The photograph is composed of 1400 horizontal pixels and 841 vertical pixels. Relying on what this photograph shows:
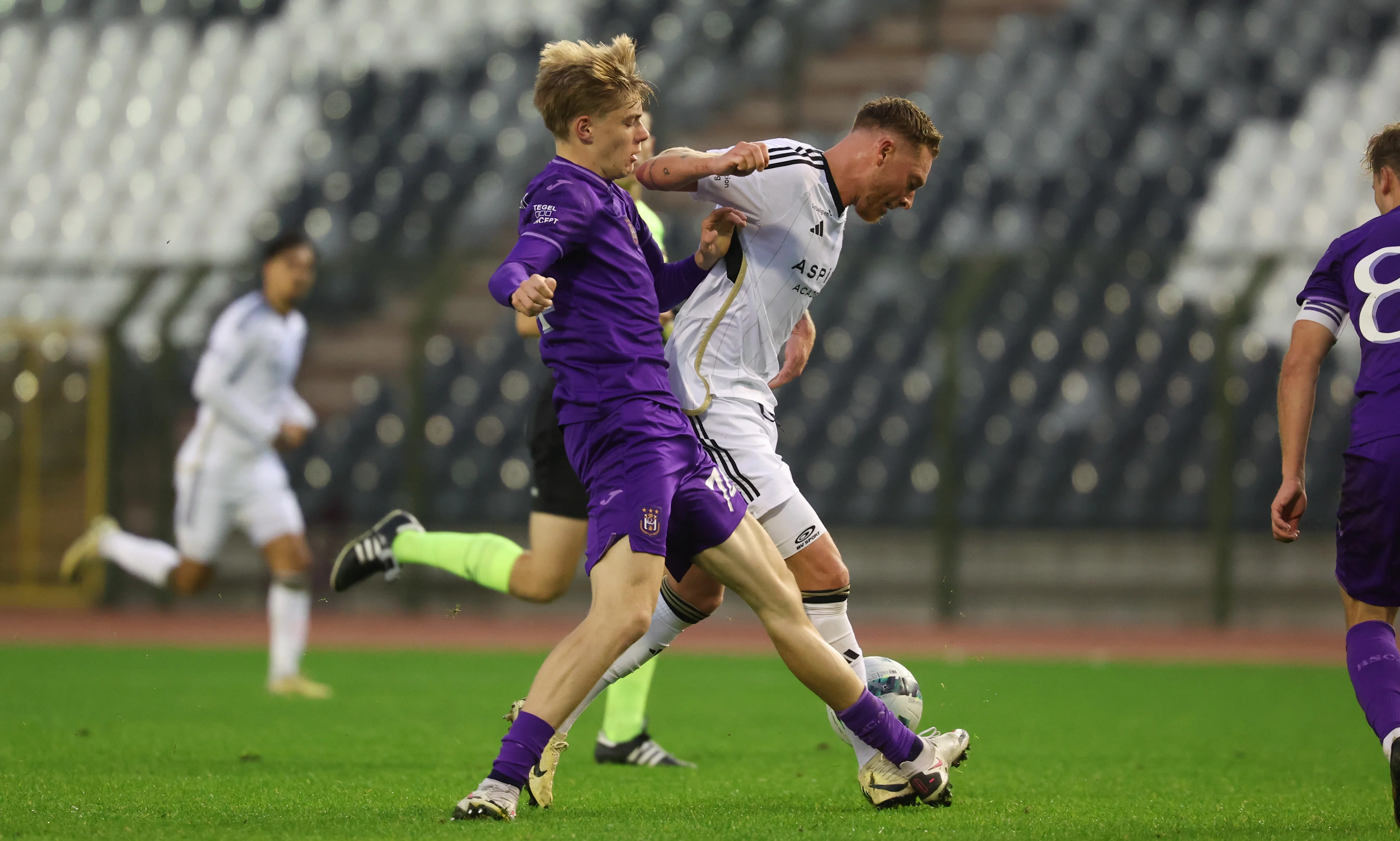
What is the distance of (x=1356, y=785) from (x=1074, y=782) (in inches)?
34.8

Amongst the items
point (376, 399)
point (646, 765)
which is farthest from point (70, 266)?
point (646, 765)

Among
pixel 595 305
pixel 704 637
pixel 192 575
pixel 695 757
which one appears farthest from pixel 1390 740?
pixel 704 637

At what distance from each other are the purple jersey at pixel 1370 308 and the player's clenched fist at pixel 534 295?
6.77 feet

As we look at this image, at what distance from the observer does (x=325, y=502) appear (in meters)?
12.7

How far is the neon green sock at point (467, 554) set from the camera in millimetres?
5379

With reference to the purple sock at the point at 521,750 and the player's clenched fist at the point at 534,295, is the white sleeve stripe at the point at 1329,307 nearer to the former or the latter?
the player's clenched fist at the point at 534,295

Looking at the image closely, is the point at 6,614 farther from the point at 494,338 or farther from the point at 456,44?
the point at 456,44

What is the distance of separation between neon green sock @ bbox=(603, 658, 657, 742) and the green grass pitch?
0.48ft

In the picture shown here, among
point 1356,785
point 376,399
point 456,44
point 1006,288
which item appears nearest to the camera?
point 1356,785

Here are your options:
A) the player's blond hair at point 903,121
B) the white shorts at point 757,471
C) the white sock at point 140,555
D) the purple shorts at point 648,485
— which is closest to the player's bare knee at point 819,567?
the white shorts at point 757,471

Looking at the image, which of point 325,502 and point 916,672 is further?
point 325,502

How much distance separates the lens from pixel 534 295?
338 centimetres

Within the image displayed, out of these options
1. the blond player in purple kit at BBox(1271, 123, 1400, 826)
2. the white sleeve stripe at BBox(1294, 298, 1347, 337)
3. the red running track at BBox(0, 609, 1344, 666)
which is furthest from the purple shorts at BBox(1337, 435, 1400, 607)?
the red running track at BBox(0, 609, 1344, 666)

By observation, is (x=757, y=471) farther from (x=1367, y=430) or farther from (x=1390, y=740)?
(x=1390, y=740)
